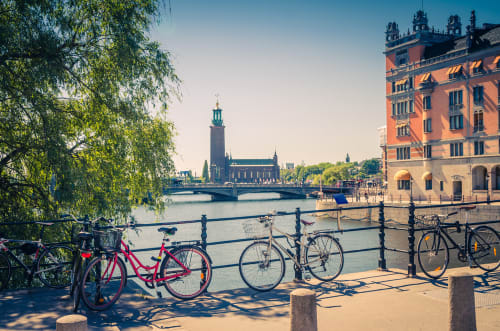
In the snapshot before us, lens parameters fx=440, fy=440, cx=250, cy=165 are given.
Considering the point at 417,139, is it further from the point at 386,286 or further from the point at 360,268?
the point at 386,286

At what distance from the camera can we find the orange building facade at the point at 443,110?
1517 inches

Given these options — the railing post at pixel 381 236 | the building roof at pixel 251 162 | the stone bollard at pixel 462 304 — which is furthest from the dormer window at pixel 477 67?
the building roof at pixel 251 162

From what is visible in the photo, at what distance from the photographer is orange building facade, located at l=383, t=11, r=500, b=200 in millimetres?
38531

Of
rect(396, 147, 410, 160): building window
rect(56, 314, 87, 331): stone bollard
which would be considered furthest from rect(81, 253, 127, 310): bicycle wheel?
rect(396, 147, 410, 160): building window

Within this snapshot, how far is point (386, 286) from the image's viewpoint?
6.63m

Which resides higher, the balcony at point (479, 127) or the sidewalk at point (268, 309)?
the balcony at point (479, 127)

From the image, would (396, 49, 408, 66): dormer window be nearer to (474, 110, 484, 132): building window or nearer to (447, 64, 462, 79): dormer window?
(447, 64, 462, 79): dormer window

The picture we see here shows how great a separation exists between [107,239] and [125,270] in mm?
472

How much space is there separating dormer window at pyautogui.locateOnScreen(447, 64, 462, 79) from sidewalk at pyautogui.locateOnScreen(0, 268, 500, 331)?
38.7m

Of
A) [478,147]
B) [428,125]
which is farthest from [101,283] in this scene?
[428,125]

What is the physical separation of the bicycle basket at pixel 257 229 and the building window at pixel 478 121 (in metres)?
38.1

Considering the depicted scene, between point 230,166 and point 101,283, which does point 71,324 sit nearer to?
point 101,283

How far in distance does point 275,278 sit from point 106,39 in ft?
19.0

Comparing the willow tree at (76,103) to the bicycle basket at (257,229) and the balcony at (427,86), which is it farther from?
the balcony at (427,86)
